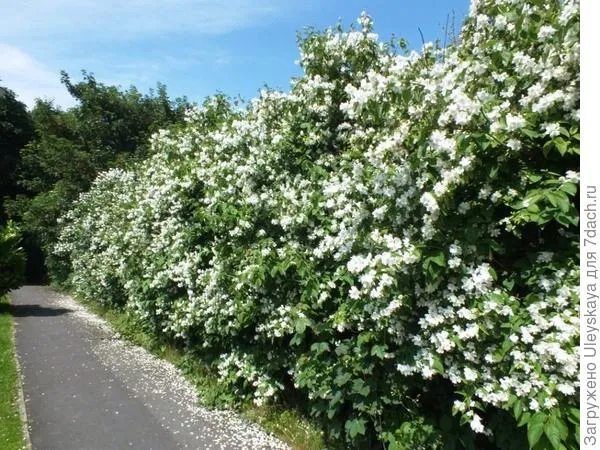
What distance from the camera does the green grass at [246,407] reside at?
15.6ft

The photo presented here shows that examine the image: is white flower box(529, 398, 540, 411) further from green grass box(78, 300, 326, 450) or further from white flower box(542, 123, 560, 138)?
green grass box(78, 300, 326, 450)

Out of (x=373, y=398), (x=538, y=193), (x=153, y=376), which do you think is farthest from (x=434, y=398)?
(x=153, y=376)

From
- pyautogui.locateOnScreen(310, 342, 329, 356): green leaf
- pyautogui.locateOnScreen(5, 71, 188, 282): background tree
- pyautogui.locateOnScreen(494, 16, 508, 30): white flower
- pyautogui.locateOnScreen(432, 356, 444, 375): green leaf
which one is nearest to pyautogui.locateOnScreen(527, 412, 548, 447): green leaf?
pyautogui.locateOnScreen(432, 356, 444, 375): green leaf

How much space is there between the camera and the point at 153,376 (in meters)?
7.12

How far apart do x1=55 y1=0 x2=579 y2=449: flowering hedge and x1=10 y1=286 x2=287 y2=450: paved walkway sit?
0.59 m

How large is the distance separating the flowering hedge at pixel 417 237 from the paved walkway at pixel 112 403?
59cm

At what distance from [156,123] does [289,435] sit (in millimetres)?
15248

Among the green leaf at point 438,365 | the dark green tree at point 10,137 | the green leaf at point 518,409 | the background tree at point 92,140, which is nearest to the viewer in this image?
the green leaf at point 518,409

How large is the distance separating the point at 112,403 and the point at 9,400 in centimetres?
119

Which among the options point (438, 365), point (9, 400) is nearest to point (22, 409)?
point (9, 400)

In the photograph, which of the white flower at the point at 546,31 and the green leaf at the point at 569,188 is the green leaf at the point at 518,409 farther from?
the white flower at the point at 546,31

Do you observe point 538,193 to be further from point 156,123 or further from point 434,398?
point 156,123

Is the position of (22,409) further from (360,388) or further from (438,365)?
(438,365)

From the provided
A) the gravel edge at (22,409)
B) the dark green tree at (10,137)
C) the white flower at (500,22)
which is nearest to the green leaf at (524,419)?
the white flower at (500,22)
